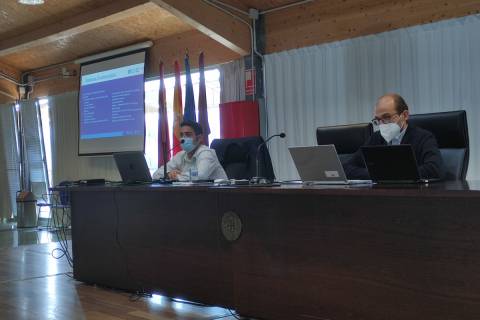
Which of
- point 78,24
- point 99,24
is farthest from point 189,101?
point 78,24

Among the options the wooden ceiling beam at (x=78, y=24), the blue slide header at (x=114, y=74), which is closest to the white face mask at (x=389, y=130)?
the wooden ceiling beam at (x=78, y=24)

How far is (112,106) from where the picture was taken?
7164mm

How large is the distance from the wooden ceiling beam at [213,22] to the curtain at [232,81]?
0.17 m

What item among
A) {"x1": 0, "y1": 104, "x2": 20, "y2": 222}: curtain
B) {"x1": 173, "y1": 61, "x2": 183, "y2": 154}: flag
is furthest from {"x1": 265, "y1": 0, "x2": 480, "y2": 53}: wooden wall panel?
{"x1": 0, "y1": 104, "x2": 20, "y2": 222}: curtain

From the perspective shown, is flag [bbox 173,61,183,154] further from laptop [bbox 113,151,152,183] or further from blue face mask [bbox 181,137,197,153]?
laptop [bbox 113,151,152,183]

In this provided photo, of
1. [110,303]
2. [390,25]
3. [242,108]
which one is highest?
[390,25]

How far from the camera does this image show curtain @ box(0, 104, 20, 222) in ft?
30.1

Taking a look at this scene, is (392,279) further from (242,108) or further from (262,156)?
(242,108)

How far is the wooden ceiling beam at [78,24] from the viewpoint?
18.9 ft

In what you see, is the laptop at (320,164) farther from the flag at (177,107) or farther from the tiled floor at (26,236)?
the tiled floor at (26,236)

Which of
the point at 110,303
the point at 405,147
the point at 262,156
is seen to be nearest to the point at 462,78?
the point at 262,156

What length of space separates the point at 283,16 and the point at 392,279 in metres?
4.24

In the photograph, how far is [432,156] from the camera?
8.55ft

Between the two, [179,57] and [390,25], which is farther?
[179,57]
